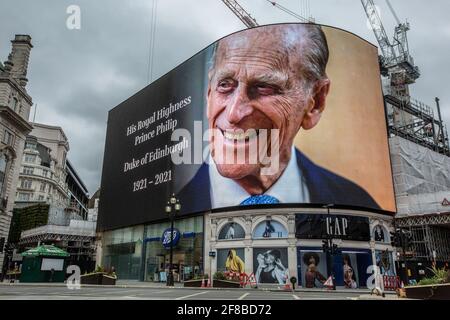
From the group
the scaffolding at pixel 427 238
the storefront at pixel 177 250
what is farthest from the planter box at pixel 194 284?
the scaffolding at pixel 427 238

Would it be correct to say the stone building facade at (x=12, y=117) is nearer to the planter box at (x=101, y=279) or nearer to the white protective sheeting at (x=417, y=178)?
the planter box at (x=101, y=279)

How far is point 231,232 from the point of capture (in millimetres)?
38844

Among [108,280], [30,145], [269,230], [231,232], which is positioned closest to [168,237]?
[231,232]

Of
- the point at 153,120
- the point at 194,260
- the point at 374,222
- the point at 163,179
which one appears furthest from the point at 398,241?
the point at 153,120

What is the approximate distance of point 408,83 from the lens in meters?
64.8

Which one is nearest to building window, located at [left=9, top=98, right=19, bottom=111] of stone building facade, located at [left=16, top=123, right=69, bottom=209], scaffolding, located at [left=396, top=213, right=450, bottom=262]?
scaffolding, located at [left=396, top=213, right=450, bottom=262]

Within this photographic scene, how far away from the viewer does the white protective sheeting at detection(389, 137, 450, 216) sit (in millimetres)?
40250

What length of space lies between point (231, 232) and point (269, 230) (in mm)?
4134

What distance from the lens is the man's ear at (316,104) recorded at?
37.9 meters

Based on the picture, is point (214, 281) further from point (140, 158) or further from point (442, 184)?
point (442, 184)

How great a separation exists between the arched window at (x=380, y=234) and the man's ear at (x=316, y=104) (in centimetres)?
1185

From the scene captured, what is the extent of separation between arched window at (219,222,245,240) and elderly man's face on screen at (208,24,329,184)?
15.9ft

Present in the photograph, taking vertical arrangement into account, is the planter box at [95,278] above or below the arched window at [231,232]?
below

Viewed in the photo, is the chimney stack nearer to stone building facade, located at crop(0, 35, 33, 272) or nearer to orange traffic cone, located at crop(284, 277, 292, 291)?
stone building facade, located at crop(0, 35, 33, 272)
